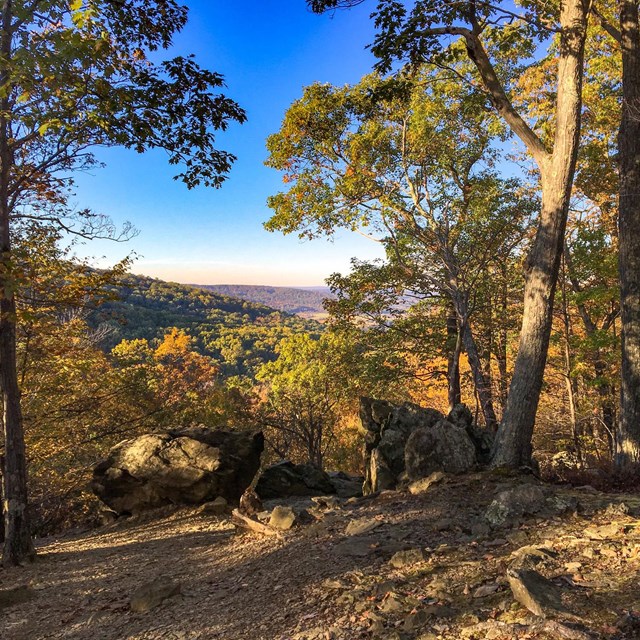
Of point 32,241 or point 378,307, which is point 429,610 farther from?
point 378,307

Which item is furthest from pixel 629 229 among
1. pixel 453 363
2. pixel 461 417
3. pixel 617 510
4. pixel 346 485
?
pixel 346 485

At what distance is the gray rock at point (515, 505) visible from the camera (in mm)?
5246

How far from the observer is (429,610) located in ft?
11.2

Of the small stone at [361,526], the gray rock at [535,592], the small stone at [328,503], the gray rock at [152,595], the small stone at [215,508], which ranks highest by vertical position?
the gray rock at [535,592]

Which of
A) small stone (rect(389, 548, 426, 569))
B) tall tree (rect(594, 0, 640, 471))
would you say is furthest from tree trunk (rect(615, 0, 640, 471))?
small stone (rect(389, 548, 426, 569))

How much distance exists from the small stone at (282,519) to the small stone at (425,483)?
2.06 meters

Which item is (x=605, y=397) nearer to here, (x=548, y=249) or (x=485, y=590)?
(x=548, y=249)

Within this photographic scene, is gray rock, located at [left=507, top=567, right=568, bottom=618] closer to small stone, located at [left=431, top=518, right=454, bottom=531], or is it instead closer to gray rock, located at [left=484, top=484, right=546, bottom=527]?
gray rock, located at [left=484, top=484, right=546, bottom=527]

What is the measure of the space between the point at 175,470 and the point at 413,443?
18.7 ft

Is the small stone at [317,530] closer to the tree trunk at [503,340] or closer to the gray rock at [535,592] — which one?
the gray rock at [535,592]

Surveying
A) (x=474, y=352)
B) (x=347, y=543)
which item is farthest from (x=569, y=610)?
(x=474, y=352)

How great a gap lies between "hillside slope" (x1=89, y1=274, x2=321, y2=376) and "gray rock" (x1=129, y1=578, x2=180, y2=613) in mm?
28673

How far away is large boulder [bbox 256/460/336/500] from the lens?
1109 centimetres

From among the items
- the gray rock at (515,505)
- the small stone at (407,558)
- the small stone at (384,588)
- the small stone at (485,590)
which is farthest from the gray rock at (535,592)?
the gray rock at (515,505)
